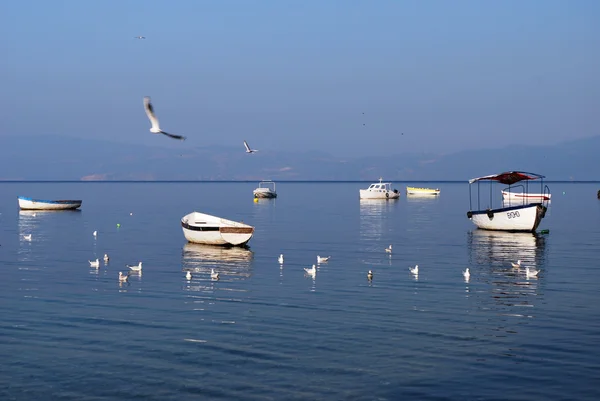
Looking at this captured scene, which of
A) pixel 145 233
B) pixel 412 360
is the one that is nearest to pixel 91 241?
pixel 145 233

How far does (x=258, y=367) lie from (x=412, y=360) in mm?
4594

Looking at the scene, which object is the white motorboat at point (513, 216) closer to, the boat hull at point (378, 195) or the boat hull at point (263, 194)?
the boat hull at point (378, 195)

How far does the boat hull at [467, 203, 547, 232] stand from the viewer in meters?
71.3

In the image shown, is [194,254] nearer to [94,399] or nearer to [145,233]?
[145,233]

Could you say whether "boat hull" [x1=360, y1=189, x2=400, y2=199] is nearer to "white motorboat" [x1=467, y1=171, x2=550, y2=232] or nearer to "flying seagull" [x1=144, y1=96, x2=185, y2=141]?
"white motorboat" [x1=467, y1=171, x2=550, y2=232]

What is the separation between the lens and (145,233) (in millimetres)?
76812

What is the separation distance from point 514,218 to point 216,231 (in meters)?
29.7

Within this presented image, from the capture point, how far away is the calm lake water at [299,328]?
21.0 m

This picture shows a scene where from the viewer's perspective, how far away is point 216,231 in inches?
2287

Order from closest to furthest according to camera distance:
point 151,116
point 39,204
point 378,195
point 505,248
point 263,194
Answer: point 151,116 → point 505,248 → point 39,204 → point 378,195 → point 263,194

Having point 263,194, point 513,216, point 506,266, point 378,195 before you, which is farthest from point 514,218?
point 263,194

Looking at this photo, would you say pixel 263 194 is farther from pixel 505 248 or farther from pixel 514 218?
pixel 505 248

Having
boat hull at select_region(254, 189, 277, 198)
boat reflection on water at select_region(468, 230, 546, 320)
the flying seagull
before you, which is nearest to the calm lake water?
boat reflection on water at select_region(468, 230, 546, 320)

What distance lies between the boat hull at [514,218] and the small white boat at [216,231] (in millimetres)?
26881
